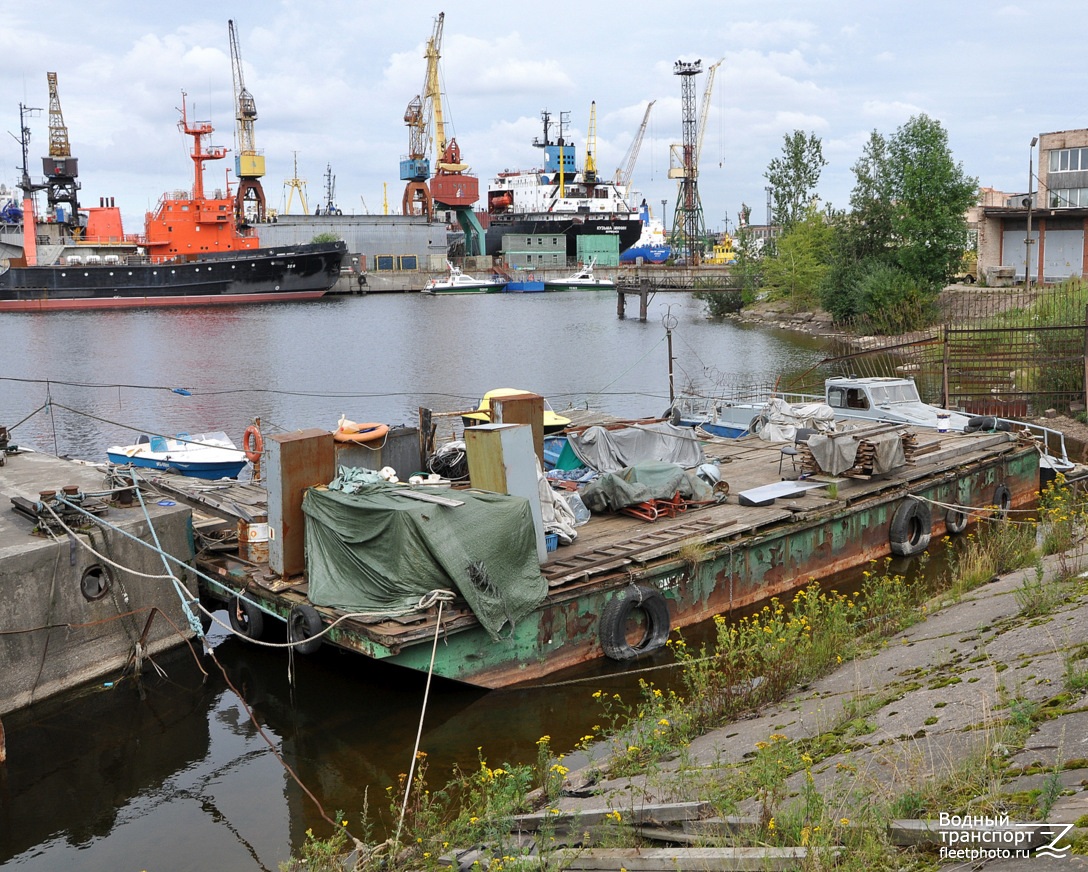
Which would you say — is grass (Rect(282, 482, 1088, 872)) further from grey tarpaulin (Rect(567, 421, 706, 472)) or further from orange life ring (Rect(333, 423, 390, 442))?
orange life ring (Rect(333, 423, 390, 442))

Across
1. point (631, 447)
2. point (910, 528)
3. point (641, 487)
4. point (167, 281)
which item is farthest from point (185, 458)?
point (167, 281)

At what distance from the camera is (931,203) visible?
5484 cm

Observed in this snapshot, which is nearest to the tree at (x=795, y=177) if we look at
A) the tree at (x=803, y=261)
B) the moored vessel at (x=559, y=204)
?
the tree at (x=803, y=261)

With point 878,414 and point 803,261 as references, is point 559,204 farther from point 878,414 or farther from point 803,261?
point 878,414

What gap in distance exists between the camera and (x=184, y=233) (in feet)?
295

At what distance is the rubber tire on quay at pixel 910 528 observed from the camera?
17.3 metres

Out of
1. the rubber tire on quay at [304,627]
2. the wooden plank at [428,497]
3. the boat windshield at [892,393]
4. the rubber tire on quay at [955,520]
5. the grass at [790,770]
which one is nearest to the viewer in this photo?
the grass at [790,770]

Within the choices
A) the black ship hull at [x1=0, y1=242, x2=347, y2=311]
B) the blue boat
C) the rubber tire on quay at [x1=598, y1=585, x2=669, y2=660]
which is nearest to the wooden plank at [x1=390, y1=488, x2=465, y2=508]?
the rubber tire on quay at [x1=598, y1=585, x2=669, y2=660]

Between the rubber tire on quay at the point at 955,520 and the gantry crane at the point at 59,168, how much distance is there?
312 feet

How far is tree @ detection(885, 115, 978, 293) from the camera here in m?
54.1

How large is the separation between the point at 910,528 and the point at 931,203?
42.9 m

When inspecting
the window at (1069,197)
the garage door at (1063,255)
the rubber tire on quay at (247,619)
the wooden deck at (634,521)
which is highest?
the window at (1069,197)

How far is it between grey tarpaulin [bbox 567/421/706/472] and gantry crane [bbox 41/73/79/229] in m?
92.2

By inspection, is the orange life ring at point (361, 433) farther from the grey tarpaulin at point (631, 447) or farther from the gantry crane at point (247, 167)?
the gantry crane at point (247, 167)
